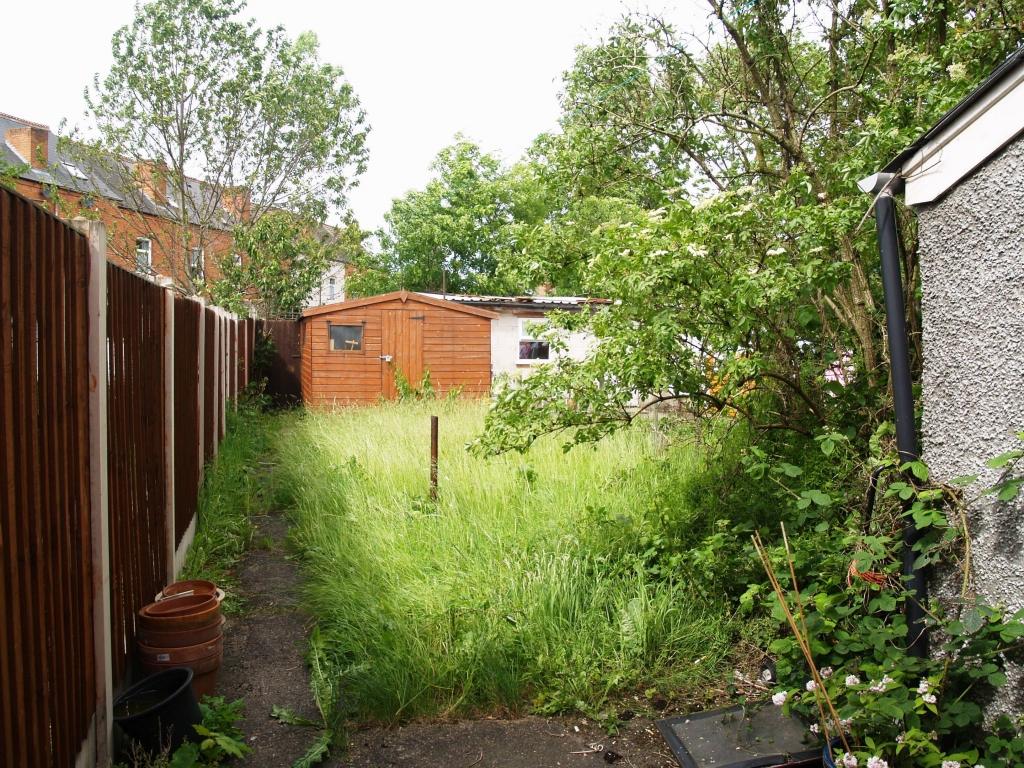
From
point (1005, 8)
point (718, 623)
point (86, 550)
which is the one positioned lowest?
point (718, 623)

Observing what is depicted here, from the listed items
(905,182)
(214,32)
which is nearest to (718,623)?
(905,182)

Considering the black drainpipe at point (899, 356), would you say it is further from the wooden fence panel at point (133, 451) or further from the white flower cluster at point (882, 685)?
the wooden fence panel at point (133, 451)

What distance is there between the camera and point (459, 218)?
115 feet

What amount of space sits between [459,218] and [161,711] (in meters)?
33.5

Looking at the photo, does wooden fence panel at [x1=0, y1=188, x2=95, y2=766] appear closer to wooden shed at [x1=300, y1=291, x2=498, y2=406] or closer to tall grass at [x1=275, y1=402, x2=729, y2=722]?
tall grass at [x1=275, y1=402, x2=729, y2=722]

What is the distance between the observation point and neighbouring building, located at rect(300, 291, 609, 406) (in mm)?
15750

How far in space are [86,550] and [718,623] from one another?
112 inches

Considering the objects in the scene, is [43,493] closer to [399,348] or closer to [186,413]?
[186,413]

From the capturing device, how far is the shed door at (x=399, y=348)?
15.9m

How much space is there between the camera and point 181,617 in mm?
3203

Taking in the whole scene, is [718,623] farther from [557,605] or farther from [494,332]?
[494,332]

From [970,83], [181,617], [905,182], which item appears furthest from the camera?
[970,83]

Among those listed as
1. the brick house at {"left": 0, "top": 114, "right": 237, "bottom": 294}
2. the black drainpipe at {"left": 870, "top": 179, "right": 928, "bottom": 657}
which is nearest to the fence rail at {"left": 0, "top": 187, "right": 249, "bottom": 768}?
the black drainpipe at {"left": 870, "top": 179, "right": 928, "bottom": 657}

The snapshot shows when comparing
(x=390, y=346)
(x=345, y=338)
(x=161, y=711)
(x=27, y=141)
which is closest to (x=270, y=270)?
(x=345, y=338)
